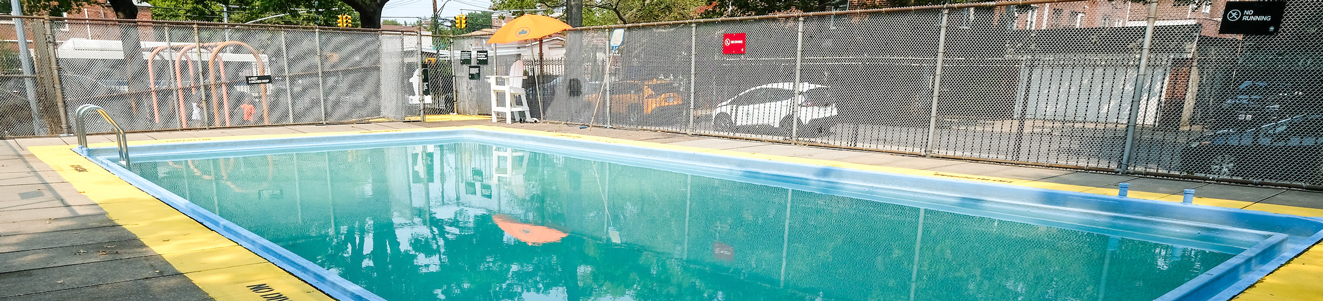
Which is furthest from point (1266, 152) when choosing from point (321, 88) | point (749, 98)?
point (321, 88)

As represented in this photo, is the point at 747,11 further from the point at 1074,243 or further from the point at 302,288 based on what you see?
the point at 302,288

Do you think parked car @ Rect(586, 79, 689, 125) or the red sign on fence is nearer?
the red sign on fence

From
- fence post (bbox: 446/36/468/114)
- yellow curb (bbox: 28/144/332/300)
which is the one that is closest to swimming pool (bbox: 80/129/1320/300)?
yellow curb (bbox: 28/144/332/300)

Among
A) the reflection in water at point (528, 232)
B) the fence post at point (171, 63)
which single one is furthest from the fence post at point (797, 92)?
the fence post at point (171, 63)

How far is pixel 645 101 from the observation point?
13.3 meters

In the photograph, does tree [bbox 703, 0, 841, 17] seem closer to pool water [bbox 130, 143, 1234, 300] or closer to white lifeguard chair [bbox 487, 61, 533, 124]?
white lifeguard chair [bbox 487, 61, 533, 124]

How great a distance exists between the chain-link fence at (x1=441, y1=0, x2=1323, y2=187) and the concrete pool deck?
1.80 feet

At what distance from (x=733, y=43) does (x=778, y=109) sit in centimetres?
144

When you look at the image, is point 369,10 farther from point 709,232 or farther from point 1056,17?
point 1056,17

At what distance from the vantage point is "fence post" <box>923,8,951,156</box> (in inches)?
353

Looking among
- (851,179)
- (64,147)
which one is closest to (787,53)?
(851,179)

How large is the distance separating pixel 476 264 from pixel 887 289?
3.24 meters

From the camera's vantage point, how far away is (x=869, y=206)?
7.39 m

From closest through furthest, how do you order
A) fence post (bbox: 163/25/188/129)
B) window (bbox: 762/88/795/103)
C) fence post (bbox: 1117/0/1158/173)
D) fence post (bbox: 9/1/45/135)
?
fence post (bbox: 1117/0/1158/173) → fence post (bbox: 9/1/45/135) → window (bbox: 762/88/795/103) → fence post (bbox: 163/25/188/129)
